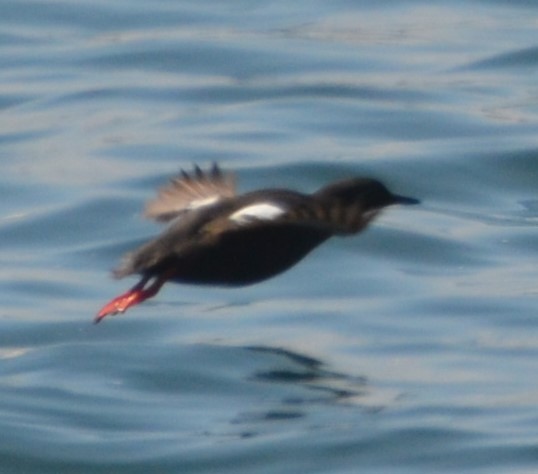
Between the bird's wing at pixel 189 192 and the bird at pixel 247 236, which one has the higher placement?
the bird's wing at pixel 189 192

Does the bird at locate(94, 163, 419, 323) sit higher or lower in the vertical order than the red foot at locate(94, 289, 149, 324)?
higher

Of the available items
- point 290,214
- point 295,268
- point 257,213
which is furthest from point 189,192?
point 295,268

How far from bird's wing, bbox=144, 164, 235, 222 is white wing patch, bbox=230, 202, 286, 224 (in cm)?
84

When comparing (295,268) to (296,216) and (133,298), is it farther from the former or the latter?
(296,216)

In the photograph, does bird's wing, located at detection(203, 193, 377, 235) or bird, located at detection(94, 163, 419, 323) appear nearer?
bird's wing, located at detection(203, 193, 377, 235)

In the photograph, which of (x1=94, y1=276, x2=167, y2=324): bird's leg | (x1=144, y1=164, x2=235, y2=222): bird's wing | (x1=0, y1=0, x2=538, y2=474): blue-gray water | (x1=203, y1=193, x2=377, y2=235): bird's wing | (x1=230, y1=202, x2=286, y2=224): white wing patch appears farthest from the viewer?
(x1=144, y1=164, x2=235, y2=222): bird's wing

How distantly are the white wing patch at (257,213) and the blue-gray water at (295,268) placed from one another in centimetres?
87

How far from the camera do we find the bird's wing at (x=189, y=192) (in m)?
8.97

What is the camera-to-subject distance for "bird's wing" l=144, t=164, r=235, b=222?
8.97m

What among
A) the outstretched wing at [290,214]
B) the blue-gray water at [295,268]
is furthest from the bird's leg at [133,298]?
the blue-gray water at [295,268]

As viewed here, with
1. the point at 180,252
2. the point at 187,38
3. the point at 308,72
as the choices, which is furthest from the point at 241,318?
the point at 187,38

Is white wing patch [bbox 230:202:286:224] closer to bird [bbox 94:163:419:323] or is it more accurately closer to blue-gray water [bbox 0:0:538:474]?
bird [bbox 94:163:419:323]

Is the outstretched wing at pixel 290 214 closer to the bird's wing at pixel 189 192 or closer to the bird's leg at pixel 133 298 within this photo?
the bird's leg at pixel 133 298

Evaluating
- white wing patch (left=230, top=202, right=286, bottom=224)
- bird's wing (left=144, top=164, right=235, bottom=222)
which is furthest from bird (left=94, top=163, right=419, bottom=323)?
bird's wing (left=144, top=164, right=235, bottom=222)
